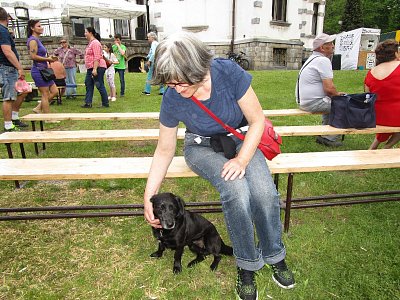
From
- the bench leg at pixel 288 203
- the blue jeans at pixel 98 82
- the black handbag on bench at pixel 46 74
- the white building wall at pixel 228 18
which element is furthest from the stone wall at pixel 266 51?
the bench leg at pixel 288 203

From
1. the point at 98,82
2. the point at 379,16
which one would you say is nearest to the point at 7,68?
the point at 98,82

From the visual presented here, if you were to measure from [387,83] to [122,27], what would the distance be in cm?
2620

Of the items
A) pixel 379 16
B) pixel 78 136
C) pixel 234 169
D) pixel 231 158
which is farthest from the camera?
pixel 379 16

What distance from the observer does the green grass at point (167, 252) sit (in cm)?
241

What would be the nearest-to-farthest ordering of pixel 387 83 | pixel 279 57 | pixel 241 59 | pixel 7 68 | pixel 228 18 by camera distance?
pixel 387 83 → pixel 7 68 → pixel 241 59 → pixel 228 18 → pixel 279 57

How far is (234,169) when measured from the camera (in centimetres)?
219

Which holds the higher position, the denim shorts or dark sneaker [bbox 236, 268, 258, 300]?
the denim shorts

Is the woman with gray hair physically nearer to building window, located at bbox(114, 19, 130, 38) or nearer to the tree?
building window, located at bbox(114, 19, 130, 38)

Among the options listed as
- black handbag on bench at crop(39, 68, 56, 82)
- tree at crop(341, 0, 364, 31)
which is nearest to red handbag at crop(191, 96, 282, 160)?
black handbag on bench at crop(39, 68, 56, 82)

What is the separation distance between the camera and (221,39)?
22125mm

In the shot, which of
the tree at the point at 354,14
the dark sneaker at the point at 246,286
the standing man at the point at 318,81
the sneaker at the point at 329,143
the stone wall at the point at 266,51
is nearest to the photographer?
the dark sneaker at the point at 246,286

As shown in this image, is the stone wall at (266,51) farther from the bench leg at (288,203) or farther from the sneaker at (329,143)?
the bench leg at (288,203)

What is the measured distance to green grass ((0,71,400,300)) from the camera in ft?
7.91

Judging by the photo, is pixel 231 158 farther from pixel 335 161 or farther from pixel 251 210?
pixel 335 161
